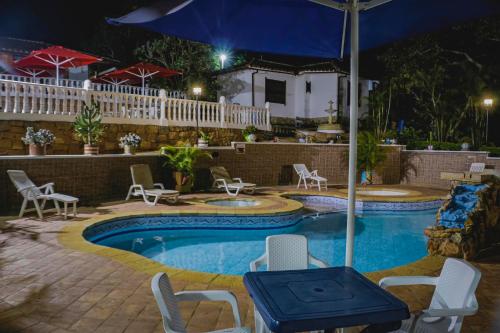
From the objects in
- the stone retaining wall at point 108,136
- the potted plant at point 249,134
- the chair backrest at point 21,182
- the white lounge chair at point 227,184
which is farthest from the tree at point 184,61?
the chair backrest at point 21,182

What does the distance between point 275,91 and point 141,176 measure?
14.4 meters

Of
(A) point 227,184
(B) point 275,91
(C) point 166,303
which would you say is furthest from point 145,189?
(B) point 275,91

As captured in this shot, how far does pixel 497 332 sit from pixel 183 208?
6586 millimetres

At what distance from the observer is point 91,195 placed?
975 centimetres

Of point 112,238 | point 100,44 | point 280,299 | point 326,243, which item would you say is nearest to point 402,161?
point 326,243

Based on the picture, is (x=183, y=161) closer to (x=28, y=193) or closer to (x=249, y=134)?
(x=249, y=134)

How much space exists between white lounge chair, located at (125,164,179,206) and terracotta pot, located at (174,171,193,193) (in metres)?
1.32

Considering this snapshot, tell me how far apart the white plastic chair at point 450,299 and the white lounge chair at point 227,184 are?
330 inches

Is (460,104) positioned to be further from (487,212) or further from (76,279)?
(76,279)

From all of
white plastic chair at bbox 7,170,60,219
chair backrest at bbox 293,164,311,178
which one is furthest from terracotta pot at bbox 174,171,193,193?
white plastic chair at bbox 7,170,60,219

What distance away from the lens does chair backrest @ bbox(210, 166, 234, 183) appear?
11.8 meters

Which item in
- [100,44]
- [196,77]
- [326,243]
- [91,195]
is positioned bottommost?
[326,243]

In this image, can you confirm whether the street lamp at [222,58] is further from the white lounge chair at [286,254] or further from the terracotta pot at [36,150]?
the white lounge chair at [286,254]

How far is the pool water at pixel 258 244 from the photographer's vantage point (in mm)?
6457
